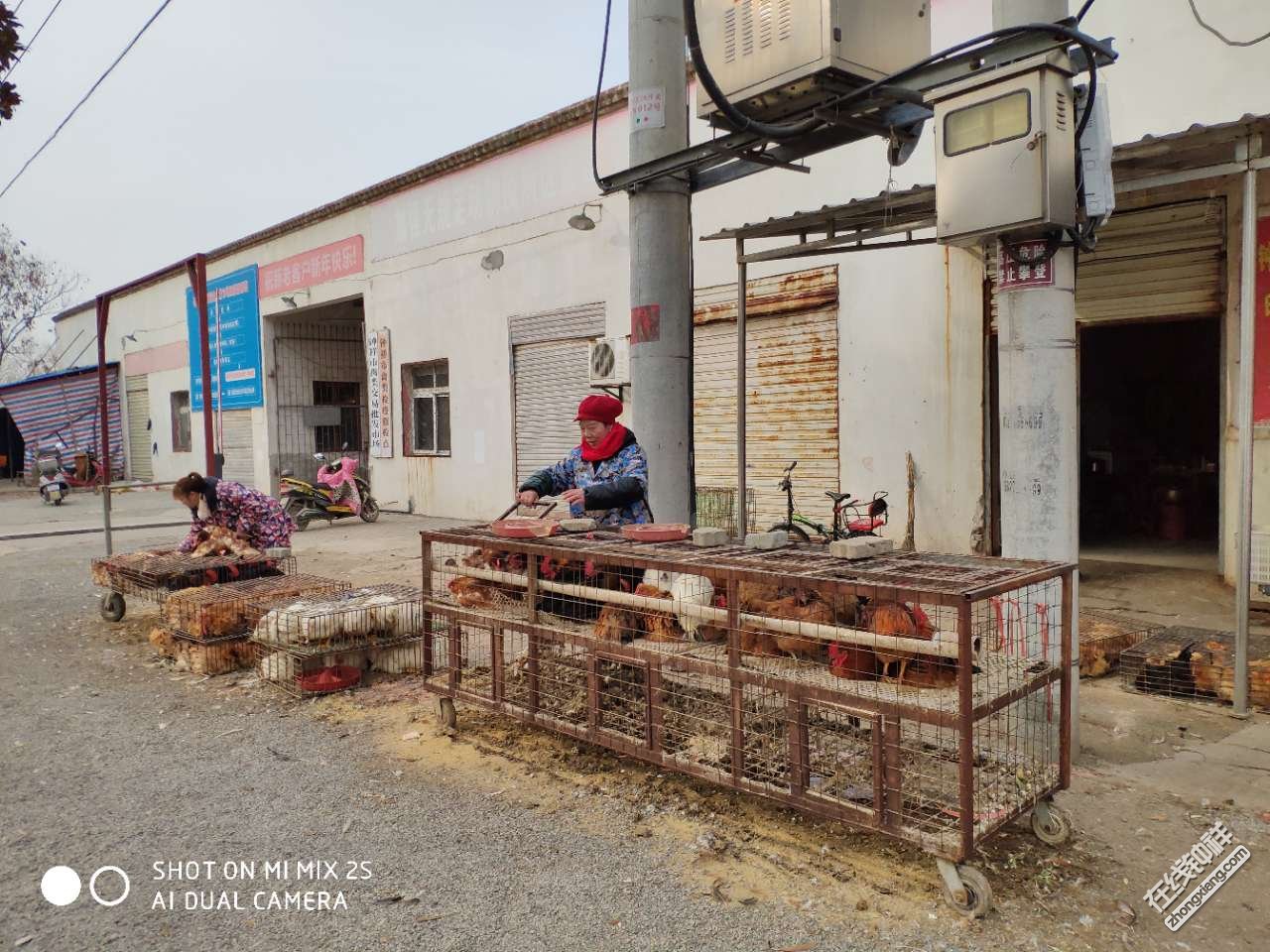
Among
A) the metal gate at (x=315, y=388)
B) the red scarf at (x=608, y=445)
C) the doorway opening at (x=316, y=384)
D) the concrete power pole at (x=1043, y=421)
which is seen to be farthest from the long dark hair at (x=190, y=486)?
the metal gate at (x=315, y=388)

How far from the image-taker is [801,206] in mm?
9133

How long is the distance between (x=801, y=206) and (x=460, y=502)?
7.45 metres

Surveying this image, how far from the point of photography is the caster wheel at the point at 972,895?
8.61ft

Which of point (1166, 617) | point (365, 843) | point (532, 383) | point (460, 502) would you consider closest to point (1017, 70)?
point (365, 843)

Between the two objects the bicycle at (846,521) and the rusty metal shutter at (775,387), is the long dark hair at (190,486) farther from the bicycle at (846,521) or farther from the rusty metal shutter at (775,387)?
the rusty metal shutter at (775,387)

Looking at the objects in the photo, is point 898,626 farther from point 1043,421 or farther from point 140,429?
point 140,429

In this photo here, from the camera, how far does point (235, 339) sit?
64.1 feet

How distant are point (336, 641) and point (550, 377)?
298 inches

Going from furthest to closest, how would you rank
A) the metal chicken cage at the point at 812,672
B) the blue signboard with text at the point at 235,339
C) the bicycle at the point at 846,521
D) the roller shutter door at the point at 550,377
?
1. the blue signboard with text at the point at 235,339
2. the roller shutter door at the point at 550,377
3. the bicycle at the point at 846,521
4. the metal chicken cage at the point at 812,672

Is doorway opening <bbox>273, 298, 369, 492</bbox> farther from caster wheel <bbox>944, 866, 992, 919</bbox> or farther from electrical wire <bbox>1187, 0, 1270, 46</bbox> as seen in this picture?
caster wheel <bbox>944, 866, 992, 919</bbox>

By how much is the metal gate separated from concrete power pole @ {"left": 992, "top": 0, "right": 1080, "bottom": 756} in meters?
16.3

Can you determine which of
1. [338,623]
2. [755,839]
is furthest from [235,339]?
[755,839]

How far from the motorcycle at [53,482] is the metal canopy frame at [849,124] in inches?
724

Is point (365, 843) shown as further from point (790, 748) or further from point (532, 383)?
point (532, 383)
